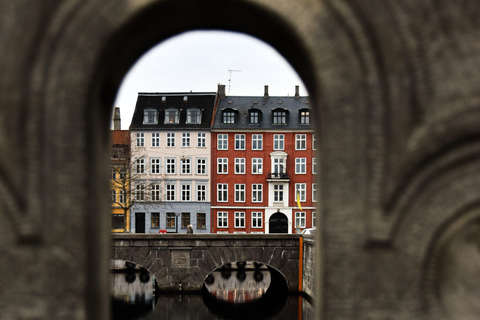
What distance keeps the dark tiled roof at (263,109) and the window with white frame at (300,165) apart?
2332mm

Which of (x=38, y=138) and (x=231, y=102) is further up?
(x=231, y=102)

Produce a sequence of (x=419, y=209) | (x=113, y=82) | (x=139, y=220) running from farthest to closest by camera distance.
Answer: (x=139, y=220)
(x=113, y=82)
(x=419, y=209)

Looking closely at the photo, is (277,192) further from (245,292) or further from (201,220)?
(245,292)

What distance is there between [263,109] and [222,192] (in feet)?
22.8

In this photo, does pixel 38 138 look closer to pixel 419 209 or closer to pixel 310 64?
pixel 310 64

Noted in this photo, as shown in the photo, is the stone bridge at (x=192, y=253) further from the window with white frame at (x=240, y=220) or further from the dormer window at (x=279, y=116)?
the dormer window at (x=279, y=116)

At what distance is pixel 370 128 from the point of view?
3.71 m

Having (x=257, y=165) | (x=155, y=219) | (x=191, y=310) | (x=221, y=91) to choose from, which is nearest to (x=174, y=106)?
(x=221, y=91)

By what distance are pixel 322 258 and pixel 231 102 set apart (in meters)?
36.5

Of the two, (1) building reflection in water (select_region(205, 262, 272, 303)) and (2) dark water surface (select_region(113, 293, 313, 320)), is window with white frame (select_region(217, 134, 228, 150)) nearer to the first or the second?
(1) building reflection in water (select_region(205, 262, 272, 303))

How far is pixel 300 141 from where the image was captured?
38.2 metres

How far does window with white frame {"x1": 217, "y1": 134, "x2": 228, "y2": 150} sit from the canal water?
14541mm

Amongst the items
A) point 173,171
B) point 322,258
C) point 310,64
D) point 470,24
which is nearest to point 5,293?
point 322,258

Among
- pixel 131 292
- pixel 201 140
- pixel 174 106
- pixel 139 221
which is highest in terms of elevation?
pixel 174 106
